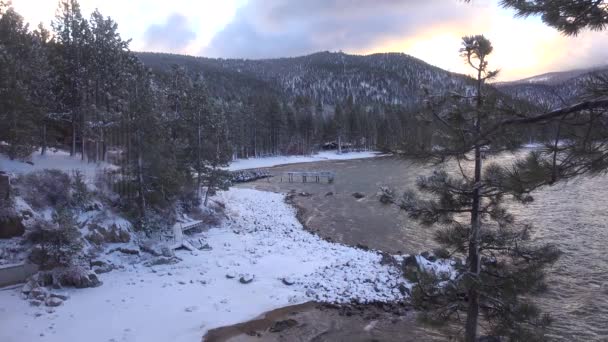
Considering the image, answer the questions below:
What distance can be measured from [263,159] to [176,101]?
1997 inches

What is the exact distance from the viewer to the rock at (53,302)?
43.1 feet

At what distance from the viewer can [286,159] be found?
88.3 metres

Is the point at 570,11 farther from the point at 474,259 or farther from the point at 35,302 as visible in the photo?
the point at 35,302

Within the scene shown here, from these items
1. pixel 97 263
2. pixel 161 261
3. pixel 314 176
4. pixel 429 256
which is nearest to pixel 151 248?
pixel 161 261

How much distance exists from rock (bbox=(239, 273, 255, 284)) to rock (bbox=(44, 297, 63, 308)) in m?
6.37

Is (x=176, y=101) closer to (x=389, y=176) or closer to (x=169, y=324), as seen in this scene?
(x=169, y=324)

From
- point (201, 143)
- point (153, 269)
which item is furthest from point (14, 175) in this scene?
point (201, 143)

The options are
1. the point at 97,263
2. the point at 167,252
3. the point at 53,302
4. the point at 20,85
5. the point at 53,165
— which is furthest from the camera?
the point at 53,165

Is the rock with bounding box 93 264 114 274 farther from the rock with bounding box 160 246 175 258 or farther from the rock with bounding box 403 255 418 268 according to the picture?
the rock with bounding box 403 255 418 268

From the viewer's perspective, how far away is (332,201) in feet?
126

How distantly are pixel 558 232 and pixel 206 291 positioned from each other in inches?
782

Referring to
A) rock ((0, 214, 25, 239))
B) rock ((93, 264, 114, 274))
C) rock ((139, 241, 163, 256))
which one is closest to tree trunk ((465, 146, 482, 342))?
rock ((93, 264, 114, 274))

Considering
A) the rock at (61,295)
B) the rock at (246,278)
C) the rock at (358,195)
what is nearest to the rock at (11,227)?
the rock at (61,295)

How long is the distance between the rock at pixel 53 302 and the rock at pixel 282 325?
7162 millimetres
